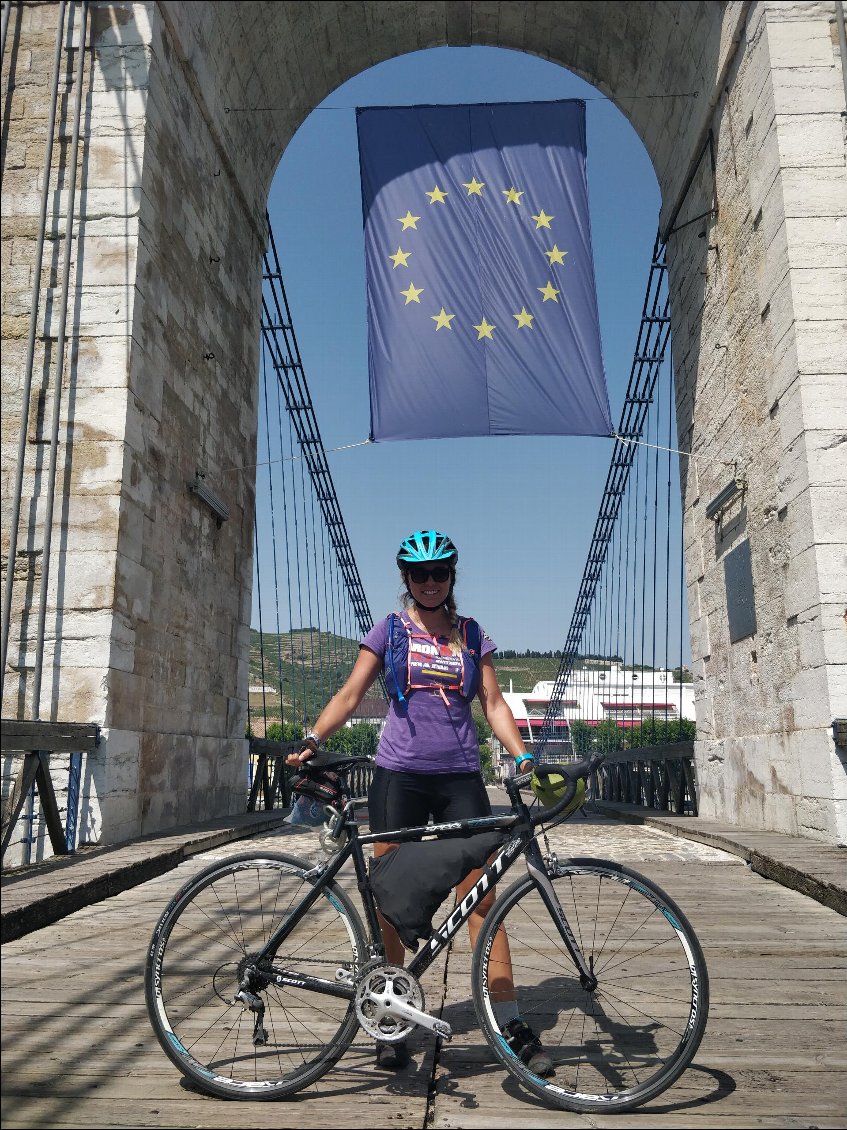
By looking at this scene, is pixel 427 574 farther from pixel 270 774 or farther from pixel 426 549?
pixel 270 774

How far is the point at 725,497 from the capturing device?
651 centimetres

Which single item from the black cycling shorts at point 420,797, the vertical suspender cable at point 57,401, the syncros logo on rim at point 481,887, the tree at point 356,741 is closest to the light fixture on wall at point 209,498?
the vertical suspender cable at point 57,401

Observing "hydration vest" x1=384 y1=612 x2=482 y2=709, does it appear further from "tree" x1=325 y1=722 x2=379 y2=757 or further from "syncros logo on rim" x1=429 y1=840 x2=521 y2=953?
"tree" x1=325 y1=722 x2=379 y2=757

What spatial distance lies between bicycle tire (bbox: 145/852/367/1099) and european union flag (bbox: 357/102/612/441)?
560 cm

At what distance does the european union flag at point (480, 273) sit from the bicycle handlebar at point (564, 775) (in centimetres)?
552

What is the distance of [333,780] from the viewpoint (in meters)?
2.07

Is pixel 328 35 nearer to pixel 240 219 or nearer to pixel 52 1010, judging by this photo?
pixel 240 219

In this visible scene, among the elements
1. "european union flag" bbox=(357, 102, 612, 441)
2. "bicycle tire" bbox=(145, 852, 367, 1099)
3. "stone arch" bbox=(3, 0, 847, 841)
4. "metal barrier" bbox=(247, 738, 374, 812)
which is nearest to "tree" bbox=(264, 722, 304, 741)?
"metal barrier" bbox=(247, 738, 374, 812)

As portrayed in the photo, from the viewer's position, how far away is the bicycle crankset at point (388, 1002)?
181 centimetres

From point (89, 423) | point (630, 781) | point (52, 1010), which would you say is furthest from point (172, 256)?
point (630, 781)

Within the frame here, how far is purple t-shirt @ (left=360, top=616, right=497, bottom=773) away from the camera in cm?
218

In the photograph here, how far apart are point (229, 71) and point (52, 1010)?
7.31 metres

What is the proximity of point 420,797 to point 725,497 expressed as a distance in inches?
193

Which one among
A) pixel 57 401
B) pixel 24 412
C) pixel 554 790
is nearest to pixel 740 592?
pixel 57 401
